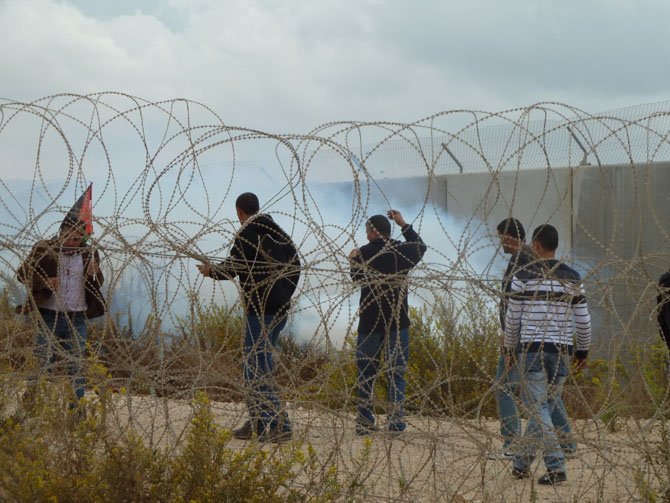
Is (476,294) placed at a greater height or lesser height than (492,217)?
lesser

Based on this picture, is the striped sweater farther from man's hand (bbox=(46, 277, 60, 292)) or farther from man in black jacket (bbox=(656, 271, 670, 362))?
man's hand (bbox=(46, 277, 60, 292))

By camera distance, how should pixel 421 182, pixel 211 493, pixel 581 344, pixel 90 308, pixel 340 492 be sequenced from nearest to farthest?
pixel 211 493 → pixel 340 492 → pixel 581 344 → pixel 90 308 → pixel 421 182

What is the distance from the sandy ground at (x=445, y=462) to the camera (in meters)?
4.02

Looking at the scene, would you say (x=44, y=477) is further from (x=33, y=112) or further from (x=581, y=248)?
(x=581, y=248)

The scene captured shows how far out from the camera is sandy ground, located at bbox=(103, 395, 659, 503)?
158 inches

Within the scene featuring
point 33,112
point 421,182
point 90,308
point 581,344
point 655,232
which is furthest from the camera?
point 421,182

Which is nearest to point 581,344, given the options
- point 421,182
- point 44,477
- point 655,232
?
point 44,477

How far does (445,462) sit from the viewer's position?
520cm

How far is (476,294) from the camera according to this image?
156 inches

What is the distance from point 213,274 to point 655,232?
6.85m

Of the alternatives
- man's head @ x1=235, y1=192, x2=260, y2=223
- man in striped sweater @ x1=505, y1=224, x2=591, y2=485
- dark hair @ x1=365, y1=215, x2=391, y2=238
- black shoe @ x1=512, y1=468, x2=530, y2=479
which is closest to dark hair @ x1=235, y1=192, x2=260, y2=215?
man's head @ x1=235, y1=192, x2=260, y2=223

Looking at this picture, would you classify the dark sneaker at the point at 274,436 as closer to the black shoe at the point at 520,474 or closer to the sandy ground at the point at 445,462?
the sandy ground at the point at 445,462

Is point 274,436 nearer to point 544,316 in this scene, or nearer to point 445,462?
point 445,462

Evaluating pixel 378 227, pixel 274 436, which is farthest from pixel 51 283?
pixel 378 227
